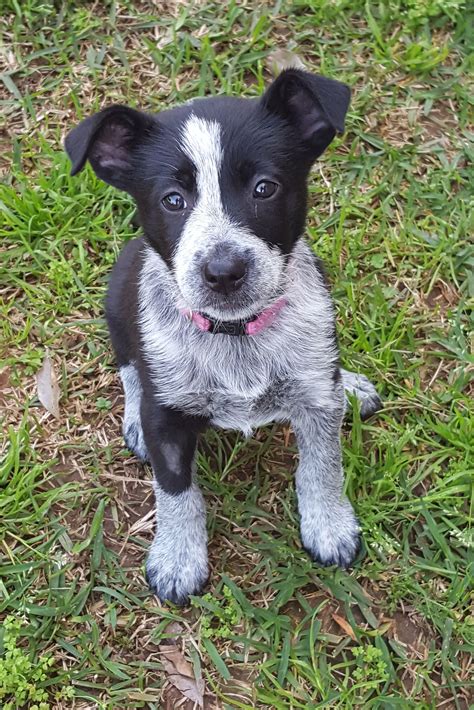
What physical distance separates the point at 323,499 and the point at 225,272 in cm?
139

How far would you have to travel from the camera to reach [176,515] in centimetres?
383

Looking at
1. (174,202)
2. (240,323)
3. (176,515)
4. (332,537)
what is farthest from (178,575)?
(174,202)

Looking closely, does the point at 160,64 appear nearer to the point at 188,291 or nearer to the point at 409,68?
the point at 409,68

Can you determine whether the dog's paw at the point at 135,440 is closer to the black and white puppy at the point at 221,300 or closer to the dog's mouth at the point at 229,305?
the black and white puppy at the point at 221,300

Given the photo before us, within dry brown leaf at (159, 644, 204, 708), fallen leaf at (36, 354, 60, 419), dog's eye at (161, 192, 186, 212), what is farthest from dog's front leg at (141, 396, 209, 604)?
fallen leaf at (36, 354, 60, 419)

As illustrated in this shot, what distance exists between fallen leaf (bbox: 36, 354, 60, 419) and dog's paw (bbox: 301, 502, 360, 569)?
148 cm

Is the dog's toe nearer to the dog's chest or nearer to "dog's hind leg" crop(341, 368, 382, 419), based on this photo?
the dog's chest

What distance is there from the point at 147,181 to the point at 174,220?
0.21 m

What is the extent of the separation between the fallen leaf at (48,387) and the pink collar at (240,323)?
1.26 metres

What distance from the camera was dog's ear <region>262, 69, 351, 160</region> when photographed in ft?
9.65

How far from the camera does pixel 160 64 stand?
17.9 feet

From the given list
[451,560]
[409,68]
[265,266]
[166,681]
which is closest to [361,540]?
[451,560]

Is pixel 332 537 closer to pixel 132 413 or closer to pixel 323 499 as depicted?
pixel 323 499

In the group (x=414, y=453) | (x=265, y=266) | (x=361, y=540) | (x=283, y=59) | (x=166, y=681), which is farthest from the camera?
(x=283, y=59)
